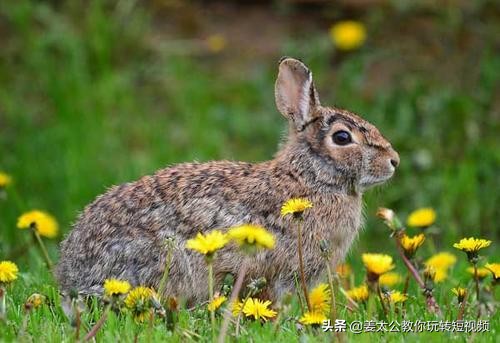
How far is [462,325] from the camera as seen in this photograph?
→ 15.6 ft

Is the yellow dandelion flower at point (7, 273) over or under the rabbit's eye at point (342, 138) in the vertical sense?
under

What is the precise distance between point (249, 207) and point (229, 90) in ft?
15.5

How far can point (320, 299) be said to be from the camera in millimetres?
5281

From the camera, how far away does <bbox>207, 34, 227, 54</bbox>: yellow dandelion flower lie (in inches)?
412

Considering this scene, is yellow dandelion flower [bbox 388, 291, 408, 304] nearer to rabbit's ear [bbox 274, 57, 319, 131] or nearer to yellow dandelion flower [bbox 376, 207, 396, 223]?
yellow dandelion flower [bbox 376, 207, 396, 223]

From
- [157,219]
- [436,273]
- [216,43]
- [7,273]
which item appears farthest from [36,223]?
[216,43]

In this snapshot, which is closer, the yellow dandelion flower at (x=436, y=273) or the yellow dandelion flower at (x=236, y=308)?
the yellow dandelion flower at (x=236, y=308)

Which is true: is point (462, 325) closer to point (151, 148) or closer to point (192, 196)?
point (192, 196)

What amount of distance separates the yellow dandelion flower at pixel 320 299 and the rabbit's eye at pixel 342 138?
0.78 m

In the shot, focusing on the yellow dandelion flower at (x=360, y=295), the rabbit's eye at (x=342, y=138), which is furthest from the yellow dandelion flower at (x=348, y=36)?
the yellow dandelion flower at (x=360, y=295)

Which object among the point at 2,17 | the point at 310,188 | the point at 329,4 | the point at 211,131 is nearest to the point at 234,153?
the point at 211,131

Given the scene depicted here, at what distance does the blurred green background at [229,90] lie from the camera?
916 centimetres

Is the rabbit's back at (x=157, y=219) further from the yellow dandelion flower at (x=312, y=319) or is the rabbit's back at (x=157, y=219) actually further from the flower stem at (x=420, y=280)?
the yellow dandelion flower at (x=312, y=319)

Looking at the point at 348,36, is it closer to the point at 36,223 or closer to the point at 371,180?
the point at 371,180
